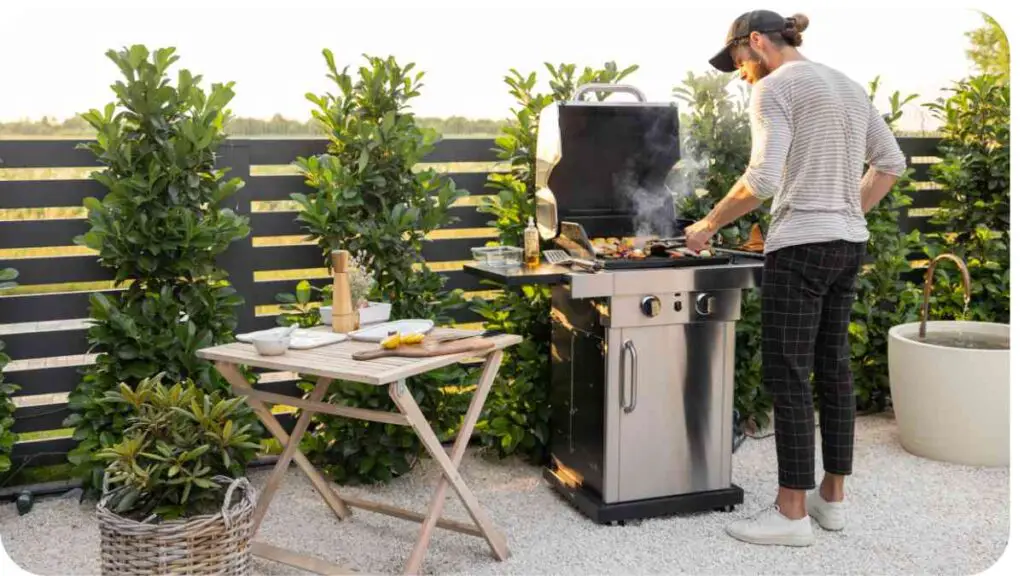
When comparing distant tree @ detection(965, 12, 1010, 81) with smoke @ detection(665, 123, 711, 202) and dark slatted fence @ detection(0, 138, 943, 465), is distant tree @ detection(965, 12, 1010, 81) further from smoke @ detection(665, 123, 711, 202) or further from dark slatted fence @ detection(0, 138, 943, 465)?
dark slatted fence @ detection(0, 138, 943, 465)

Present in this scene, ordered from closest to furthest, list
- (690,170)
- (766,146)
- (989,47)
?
(766,146), (690,170), (989,47)

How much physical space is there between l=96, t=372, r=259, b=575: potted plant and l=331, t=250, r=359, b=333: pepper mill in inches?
20.7

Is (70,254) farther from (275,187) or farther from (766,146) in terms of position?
(766,146)

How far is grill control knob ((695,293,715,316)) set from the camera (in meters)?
3.51

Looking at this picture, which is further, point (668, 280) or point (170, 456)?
point (668, 280)

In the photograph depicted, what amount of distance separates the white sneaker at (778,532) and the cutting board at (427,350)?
1.15m

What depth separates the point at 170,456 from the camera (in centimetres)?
271

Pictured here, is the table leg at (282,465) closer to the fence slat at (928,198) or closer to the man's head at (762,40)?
the man's head at (762,40)

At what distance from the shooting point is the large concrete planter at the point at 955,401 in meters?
4.16

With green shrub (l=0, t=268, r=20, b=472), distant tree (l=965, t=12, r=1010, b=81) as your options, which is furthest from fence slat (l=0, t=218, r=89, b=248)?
distant tree (l=965, t=12, r=1010, b=81)

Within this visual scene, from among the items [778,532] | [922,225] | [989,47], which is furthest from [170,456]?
[989,47]

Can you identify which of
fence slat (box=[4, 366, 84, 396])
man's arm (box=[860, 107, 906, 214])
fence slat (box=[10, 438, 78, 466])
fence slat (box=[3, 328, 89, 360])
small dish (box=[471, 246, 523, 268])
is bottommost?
fence slat (box=[10, 438, 78, 466])

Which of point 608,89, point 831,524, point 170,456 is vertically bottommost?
point 831,524

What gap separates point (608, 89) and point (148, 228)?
1.88 m
